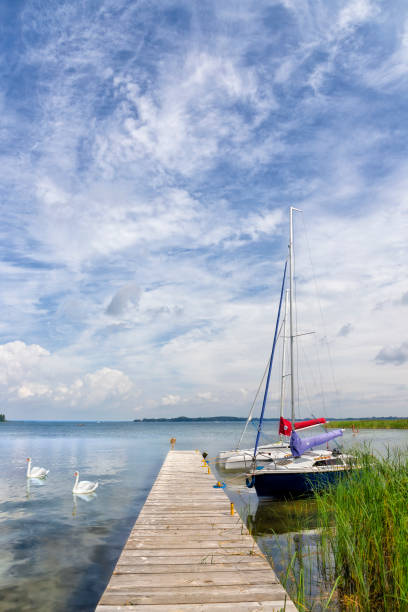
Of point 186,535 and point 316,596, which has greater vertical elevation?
point 186,535

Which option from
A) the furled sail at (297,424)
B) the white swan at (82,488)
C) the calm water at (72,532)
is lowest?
the calm water at (72,532)

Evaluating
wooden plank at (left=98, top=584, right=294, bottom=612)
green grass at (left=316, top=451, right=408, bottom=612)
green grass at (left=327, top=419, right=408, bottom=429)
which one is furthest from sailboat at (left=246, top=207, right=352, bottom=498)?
green grass at (left=327, top=419, right=408, bottom=429)

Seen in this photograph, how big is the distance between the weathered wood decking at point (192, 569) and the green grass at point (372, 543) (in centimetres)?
127

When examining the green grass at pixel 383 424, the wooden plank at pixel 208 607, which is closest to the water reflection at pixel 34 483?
the wooden plank at pixel 208 607

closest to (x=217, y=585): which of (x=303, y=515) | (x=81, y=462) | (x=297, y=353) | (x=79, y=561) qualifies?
(x=79, y=561)

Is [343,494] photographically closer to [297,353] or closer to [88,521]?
[88,521]

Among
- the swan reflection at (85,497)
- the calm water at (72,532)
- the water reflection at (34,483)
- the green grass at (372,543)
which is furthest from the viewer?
the water reflection at (34,483)

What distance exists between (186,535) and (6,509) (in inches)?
448

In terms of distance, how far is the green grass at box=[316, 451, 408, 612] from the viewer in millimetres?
5512

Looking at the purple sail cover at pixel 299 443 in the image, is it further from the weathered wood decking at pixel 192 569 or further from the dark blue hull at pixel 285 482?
the weathered wood decking at pixel 192 569

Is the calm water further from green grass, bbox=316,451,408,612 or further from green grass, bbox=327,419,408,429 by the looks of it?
green grass, bbox=327,419,408,429

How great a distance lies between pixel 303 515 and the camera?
1419cm

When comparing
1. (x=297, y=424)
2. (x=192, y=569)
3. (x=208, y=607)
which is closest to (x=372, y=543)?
(x=192, y=569)

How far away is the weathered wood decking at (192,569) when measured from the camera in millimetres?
4949
